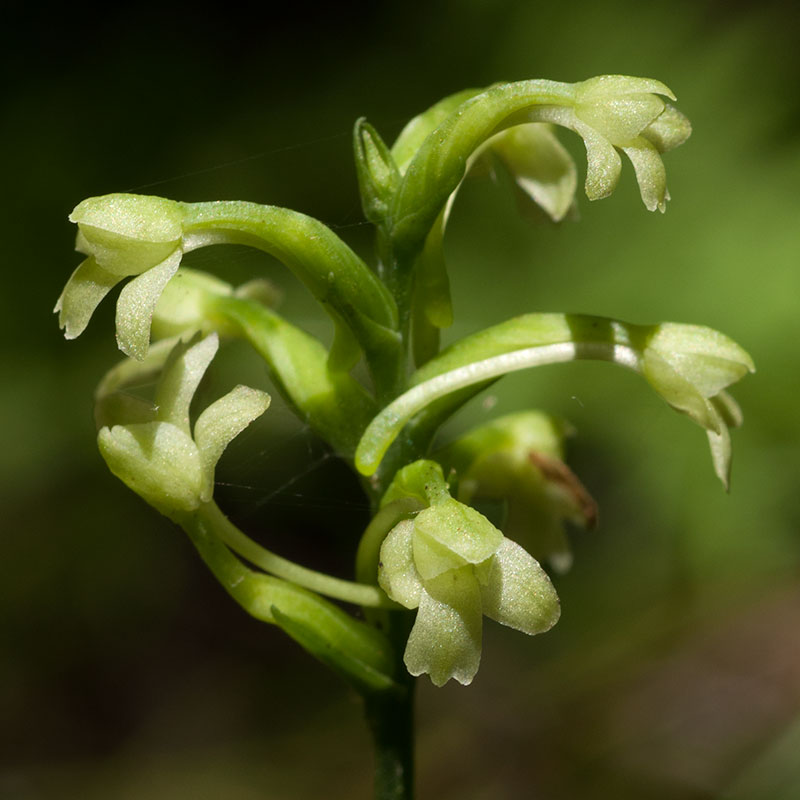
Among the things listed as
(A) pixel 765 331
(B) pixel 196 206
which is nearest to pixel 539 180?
(B) pixel 196 206

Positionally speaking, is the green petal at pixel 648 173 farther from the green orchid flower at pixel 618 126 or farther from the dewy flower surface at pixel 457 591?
the dewy flower surface at pixel 457 591

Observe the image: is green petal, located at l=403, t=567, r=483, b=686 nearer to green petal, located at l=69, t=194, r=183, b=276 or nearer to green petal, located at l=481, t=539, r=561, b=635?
green petal, located at l=481, t=539, r=561, b=635

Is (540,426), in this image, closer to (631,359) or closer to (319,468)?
(631,359)

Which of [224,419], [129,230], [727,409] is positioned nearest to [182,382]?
[224,419]

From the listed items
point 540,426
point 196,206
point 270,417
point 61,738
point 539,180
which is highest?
point 196,206

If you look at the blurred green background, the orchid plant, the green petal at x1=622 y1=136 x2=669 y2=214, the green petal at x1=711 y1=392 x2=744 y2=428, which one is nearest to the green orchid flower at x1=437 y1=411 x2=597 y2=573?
the orchid plant

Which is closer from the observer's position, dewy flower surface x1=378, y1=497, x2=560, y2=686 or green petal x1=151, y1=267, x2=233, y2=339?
dewy flower surface x1=378, y1=497, x2=560, y2=686

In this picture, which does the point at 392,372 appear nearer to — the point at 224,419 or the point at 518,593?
the point at 224,419

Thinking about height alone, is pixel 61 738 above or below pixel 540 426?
below

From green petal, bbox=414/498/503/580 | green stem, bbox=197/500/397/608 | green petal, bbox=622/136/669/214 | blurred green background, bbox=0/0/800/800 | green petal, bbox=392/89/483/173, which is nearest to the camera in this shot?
green petal, bbox=414/498/503/580
